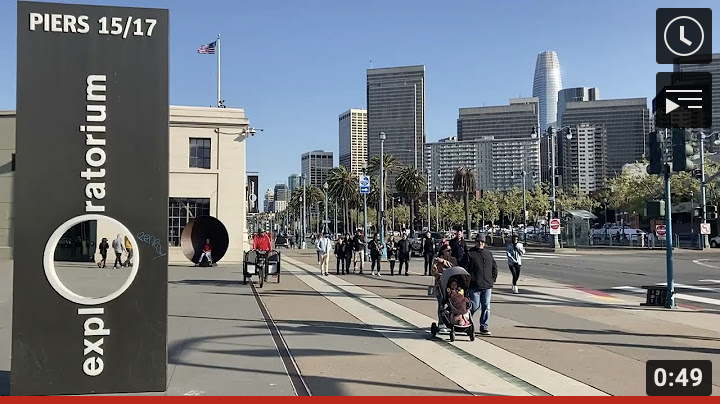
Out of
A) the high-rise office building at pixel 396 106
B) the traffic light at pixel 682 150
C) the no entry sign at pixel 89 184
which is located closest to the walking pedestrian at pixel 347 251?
the traffic light at pixel 682 150

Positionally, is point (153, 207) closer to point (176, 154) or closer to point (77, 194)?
point (77, 194)

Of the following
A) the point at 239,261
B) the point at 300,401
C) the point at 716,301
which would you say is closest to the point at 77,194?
the point at 300,401

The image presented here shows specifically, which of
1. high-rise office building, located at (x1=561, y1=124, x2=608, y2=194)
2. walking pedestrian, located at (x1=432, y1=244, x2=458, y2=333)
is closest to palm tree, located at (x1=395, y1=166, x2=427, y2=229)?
high-rise office building, located at (x1=561, y1=124, x2=608, y2=194)

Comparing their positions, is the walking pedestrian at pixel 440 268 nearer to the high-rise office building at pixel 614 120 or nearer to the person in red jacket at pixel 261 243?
the person in red jacket at pixel 261 243

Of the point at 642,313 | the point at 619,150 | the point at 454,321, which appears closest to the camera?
A: the point at 454,321

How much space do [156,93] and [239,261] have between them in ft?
95.5

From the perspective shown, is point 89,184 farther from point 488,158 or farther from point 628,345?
point 488,158

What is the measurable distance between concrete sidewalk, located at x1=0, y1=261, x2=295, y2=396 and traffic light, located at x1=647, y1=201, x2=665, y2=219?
384 inches

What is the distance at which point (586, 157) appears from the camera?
409ft

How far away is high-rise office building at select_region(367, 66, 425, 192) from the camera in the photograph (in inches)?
5640

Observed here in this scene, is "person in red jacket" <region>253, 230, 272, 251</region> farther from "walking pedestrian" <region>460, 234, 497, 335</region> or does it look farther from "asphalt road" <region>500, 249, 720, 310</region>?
"walking pedestrian" <region>460, 234, 497, 335</region>

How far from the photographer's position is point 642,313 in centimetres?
1383

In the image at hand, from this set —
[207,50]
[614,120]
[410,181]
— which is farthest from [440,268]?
[614,120]

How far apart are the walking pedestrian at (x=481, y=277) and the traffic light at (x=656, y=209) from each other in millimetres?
6528
